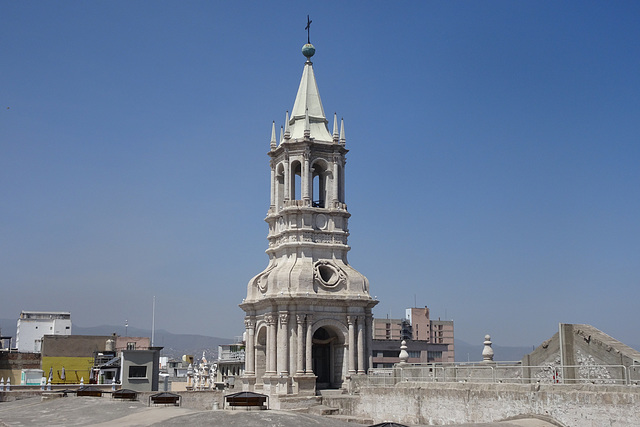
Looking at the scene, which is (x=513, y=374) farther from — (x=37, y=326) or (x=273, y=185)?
(x=37, y=326)

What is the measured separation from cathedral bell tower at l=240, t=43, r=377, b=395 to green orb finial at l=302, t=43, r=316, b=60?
75 millimetres

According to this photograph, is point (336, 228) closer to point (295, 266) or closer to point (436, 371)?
point (295, 266)

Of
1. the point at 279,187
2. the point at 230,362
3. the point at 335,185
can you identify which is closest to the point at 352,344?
the point at 335,185

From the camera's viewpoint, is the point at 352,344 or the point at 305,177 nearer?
the point at 352,344

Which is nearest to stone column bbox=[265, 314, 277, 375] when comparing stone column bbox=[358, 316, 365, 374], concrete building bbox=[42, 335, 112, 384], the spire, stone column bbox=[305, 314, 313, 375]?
stone column bbox=[305, 314, 313, 375]

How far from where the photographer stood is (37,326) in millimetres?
109438

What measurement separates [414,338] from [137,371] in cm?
8178

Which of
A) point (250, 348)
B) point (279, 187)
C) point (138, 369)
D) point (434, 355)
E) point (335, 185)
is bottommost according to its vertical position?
point (138, 369)

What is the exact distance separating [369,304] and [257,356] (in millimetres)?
8824

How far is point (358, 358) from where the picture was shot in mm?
52812

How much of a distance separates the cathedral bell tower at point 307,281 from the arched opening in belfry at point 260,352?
0.07 metres

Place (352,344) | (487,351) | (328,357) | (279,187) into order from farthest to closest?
1. (279,187)
2. (328,357)
3. (352,344)
4. (487,351)

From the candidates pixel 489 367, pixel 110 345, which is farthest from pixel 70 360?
pixel 489 367

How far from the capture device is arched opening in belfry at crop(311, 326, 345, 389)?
53500 mm
